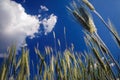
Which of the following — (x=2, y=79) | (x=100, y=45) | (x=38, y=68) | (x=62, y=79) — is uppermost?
(x=38, y=68)

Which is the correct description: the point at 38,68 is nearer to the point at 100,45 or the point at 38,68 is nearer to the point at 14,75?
the point at 14,75

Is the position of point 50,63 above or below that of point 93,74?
above

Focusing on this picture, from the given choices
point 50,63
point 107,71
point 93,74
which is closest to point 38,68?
point 50,63

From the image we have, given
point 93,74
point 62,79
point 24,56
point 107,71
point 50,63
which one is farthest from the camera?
point 50,63

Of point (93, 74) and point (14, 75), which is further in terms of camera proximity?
point (93, 74)

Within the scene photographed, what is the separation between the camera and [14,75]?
1.55m

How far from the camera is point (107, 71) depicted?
4.25 feet

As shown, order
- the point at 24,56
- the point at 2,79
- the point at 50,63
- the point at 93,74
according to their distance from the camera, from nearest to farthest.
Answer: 1. the point at 2,79
2. the point at 24,56
3. the point at 93,74
4. the point at 50,63

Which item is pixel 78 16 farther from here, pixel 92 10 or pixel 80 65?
pixel 80 65

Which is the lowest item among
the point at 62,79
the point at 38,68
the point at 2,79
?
the point at 2,79

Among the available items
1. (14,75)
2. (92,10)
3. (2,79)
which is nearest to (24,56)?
(14,75)

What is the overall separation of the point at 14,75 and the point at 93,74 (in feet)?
1.71

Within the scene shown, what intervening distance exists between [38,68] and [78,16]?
74 cm

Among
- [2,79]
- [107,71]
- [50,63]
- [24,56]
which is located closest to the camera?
[2,79]
